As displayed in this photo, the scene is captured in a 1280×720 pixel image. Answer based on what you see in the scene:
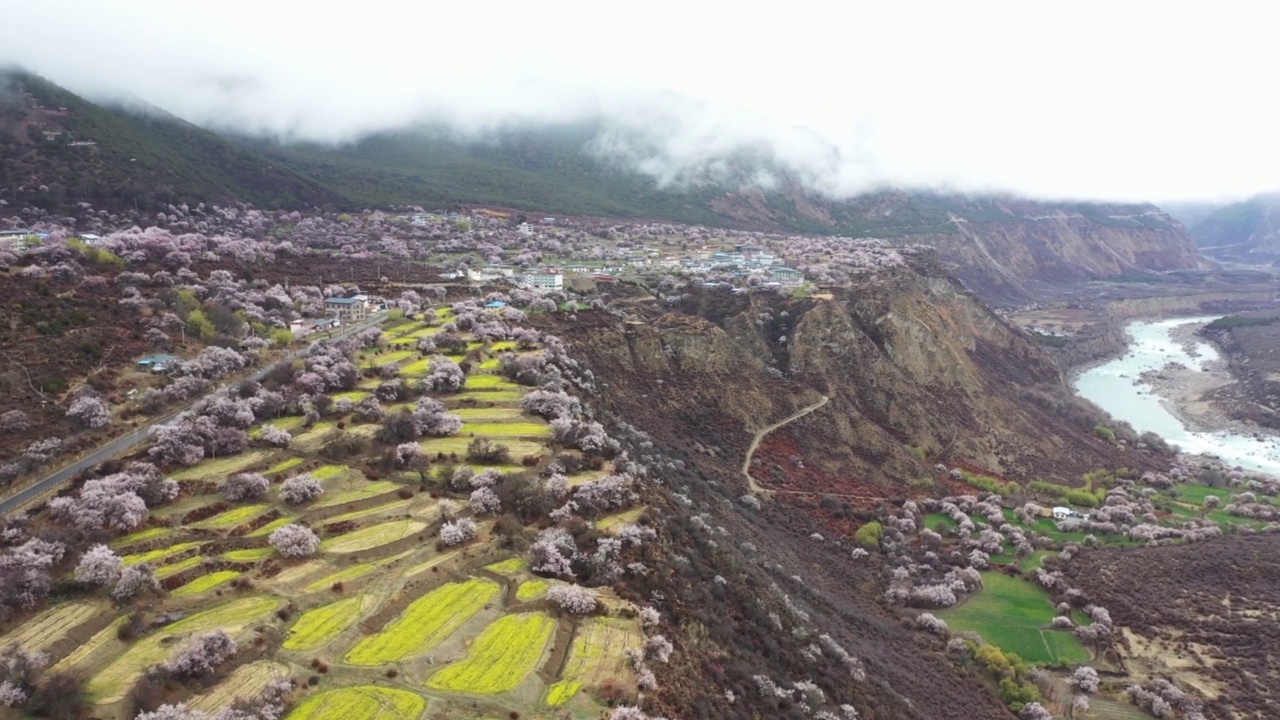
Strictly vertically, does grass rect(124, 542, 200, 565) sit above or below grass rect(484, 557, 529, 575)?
above

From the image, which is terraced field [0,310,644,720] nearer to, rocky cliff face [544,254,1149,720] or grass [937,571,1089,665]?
rocky cliff face [544,254,1149,720]

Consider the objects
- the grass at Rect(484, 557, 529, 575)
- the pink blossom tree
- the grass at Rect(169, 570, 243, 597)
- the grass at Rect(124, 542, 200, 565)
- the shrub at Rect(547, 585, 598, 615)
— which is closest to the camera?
the pink blossom tree

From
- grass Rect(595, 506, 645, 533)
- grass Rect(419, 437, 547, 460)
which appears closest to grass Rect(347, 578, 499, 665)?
grass Rect(595, 506, 645, 533)

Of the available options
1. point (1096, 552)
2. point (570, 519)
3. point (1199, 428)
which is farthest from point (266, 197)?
point (1199, 428)

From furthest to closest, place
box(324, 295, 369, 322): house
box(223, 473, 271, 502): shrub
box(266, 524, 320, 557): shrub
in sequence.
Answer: box(324, 295, 369, 322): house
box(223, 473, 271, 502): shrub
box(266, 524, 320, 557): shrub

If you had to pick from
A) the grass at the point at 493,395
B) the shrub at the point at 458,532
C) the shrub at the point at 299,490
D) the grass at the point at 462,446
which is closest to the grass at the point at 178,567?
the shrub at the point at 299,490

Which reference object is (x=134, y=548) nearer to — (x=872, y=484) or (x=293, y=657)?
(x=293, y=657)

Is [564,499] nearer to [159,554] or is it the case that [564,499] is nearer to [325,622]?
[325,622]
